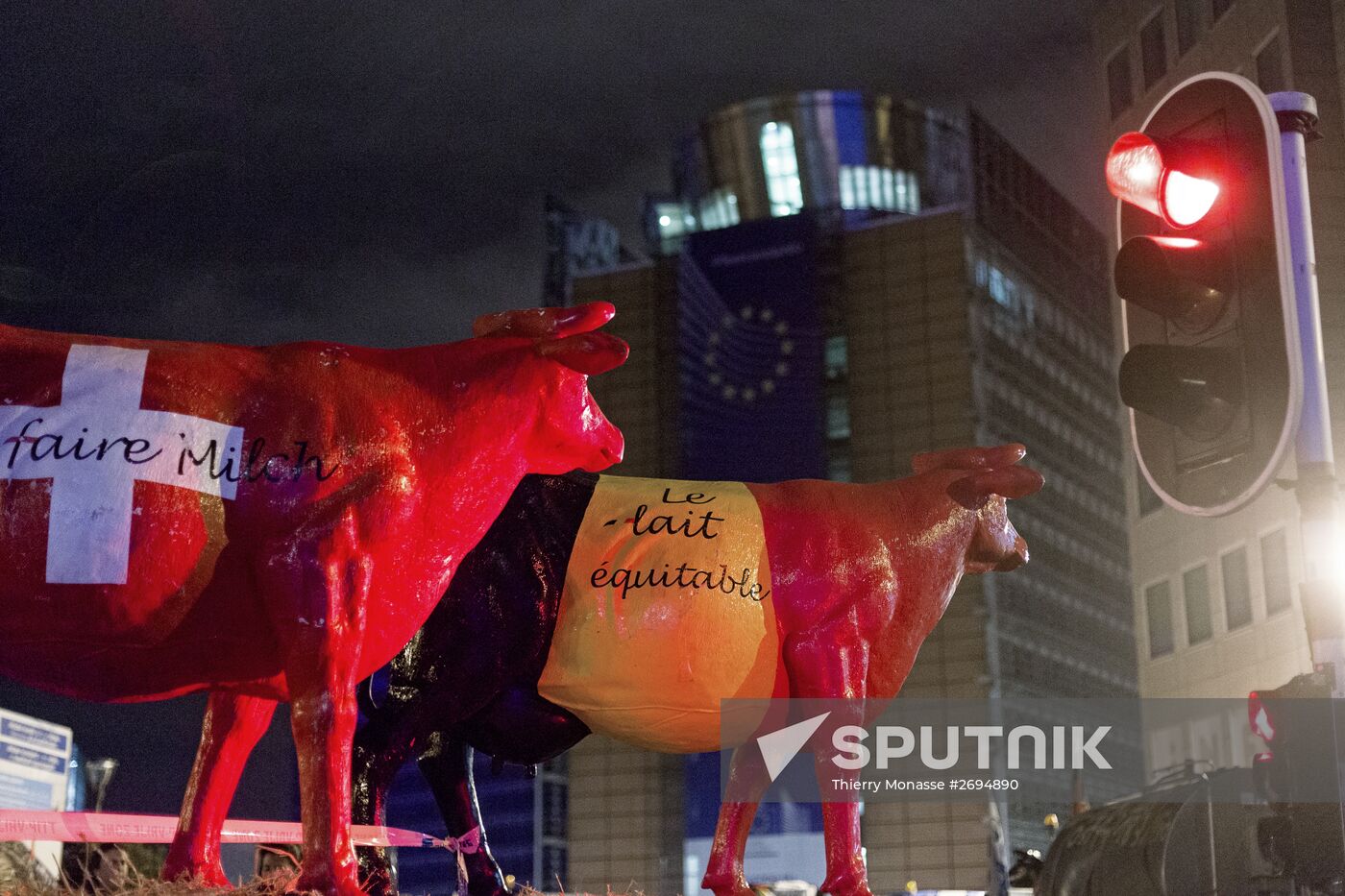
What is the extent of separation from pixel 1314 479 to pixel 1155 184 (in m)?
0.75

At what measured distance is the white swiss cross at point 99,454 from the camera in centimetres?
282

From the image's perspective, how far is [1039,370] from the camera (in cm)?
4938

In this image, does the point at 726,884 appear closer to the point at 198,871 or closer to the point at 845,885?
the point at 845,885

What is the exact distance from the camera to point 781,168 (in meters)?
49.1

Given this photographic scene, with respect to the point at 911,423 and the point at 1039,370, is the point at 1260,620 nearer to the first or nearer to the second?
the point at 911,423

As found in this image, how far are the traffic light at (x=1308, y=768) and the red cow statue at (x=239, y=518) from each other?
5.71 ft

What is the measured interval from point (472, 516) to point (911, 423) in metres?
40.7

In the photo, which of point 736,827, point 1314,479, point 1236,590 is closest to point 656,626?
point 736,827

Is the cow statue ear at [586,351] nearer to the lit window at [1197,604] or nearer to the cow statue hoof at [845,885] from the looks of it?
the cow statue hoof at [845,885]

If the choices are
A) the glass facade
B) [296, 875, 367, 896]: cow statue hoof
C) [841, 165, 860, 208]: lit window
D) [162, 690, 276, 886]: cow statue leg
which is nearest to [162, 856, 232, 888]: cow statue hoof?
[162, 690, 276, 886]: cow statue leg

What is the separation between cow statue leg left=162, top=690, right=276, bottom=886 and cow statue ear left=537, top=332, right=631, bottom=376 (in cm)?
105

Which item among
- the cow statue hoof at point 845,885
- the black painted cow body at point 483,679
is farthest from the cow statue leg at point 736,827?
the black painted cow body at point 483,679
